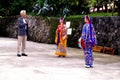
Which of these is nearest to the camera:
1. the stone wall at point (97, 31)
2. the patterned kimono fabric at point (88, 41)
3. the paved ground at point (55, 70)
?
the paved ground at point (55, 70)

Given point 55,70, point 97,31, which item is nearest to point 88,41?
point 55,70

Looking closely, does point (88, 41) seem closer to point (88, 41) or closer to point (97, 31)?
point (88, 41)

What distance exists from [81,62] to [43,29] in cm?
1205

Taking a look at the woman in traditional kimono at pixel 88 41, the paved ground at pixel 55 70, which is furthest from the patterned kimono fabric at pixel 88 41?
the paved ground at pixel 55 70

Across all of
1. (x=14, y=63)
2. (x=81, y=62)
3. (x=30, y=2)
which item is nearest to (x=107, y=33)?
(x=81, y=62)

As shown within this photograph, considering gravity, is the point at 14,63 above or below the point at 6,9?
below

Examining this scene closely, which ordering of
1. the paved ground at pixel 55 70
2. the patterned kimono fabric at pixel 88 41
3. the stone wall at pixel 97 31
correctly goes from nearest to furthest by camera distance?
the paved ground at pixel 55 70 < the patterned kimono fabric at pixel 88 41 < the stone wall at pixel 97 31

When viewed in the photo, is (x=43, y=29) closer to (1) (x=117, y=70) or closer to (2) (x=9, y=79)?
(1) (x=117, y=70)

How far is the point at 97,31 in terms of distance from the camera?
20344 millimetres

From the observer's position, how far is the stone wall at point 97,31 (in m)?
18.8

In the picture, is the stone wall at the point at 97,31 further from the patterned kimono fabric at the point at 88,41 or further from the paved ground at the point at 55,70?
the patterned kimono fabric at the point at 88,41

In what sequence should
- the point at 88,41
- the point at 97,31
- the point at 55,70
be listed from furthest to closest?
the point at 97,31 → the point at 88,41 → the point at 55,70

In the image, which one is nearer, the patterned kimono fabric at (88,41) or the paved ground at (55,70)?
the paved ground at (55,70)

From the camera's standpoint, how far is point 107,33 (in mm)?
19438
